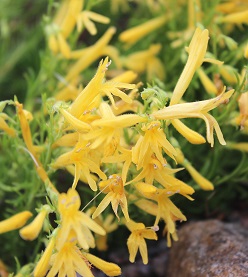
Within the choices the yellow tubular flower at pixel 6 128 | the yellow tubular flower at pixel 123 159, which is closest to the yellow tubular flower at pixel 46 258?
the yellow tubular flower at pixel 123 159

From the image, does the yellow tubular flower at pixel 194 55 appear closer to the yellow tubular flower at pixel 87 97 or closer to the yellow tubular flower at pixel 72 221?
the yellow tubular flower at pixel 87 97

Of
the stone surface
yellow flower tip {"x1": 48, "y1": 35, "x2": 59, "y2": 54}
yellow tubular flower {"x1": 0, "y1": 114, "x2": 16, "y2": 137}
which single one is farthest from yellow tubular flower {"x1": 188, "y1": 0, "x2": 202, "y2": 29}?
yellow tubular flower {"x1": 0, "y1": 114, "x2": 16, "y2": 137}

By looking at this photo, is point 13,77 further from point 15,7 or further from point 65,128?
point 65,128

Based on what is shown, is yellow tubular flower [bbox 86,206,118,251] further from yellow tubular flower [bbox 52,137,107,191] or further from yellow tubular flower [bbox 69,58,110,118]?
yellow tubular flower [bbox 69,58,110,118]

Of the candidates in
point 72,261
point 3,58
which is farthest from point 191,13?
point 72,261

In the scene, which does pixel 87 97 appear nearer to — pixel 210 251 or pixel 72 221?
pixel 72 221

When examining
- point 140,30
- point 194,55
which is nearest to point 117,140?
point 194,55
